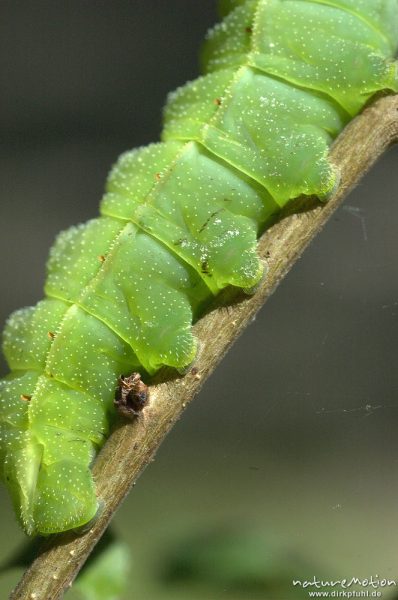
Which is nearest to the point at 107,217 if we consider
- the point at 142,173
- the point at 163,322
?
the point at 142,173

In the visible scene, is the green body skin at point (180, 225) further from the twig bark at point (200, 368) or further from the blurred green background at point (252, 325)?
the blurred green background at point (252, 325)

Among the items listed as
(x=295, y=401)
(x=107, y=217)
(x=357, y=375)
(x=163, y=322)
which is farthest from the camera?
(x=295, y=401)

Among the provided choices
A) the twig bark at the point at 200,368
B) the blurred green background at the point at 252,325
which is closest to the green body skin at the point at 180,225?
the twig bark at the point at 200,368

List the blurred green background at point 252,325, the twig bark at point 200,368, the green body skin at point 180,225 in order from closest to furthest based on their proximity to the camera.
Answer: the twig bark at point 200,368 < the green body skin at point 180,225 < the blurred green background at point 252,325

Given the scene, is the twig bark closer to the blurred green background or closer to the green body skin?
the green body skin

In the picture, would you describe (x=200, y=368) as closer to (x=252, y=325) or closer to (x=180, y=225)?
(x=180, y=225)

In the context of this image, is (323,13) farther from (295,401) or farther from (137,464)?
(295,401)
